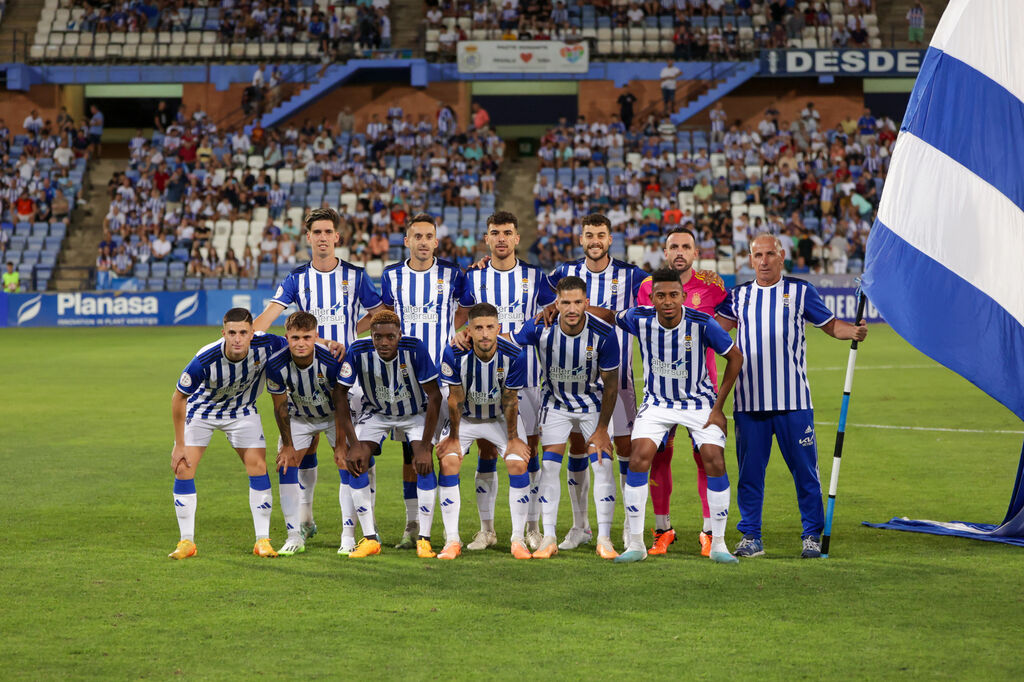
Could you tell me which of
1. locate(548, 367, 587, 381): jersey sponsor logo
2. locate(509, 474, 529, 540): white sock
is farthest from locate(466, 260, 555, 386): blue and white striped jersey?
locate(509, 474, 529, 540): white sock

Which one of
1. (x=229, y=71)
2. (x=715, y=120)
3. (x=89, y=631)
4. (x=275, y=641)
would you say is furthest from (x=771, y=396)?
(x=229, y=71)

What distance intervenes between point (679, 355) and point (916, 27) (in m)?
35.4

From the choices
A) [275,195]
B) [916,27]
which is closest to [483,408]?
[275,195]

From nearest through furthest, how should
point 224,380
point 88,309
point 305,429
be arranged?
1. point 224,380
2. point 305,429
3. point 88,309

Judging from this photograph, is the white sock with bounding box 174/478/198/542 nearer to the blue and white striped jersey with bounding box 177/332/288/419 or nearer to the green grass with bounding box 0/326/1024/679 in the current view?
the green grass with bounding box 0/326/1024/679

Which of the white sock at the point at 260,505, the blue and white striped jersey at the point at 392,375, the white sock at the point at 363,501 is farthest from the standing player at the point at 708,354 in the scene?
the white sock at the point at 260,505

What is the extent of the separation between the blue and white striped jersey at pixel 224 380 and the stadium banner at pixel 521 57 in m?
30.9

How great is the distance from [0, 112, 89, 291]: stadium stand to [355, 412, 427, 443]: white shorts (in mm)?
26161

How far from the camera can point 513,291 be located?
8.30 meters

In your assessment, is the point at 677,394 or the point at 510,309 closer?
the point at 677,394

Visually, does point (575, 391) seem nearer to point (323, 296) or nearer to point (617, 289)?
point (617, 289)

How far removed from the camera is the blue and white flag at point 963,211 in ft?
23.2

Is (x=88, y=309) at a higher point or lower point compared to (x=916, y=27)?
lower

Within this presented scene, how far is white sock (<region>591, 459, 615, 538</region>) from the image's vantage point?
25.1ft
